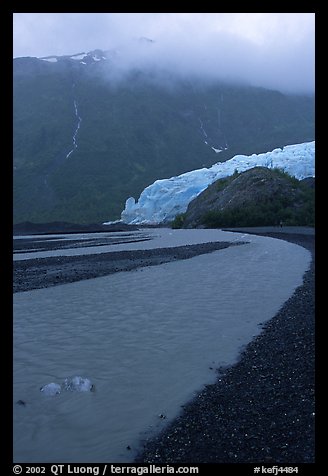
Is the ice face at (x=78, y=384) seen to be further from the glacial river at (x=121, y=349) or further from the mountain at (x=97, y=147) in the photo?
the mountain at (x=97, y=147)

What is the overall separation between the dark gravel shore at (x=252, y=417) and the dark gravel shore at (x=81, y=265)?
11.9m

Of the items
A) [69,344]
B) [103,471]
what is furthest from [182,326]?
[103,471]

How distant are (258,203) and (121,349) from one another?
188 ft

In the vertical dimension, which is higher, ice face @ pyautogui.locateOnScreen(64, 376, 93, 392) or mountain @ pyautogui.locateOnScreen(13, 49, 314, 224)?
mountain @ pyautogui.locateOnScreen(13, 49, 314, 224)

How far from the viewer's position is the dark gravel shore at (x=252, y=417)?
5.18m

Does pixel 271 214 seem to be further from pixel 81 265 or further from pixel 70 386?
pixel 70 386

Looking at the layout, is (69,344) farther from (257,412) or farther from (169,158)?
(169,158)

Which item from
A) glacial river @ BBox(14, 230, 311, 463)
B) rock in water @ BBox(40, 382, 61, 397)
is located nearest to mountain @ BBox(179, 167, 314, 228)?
glacial river @ BBox(14, 230, 311, 463)

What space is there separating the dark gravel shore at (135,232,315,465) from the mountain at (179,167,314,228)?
53.5 metres

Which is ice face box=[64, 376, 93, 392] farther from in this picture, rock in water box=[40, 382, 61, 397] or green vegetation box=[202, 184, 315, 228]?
A: green vegetation box=[202, 184, 315, 228]

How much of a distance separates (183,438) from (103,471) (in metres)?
1.14

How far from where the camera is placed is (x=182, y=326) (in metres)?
11.3

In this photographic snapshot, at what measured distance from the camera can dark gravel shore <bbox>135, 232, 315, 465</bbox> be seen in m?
5.18

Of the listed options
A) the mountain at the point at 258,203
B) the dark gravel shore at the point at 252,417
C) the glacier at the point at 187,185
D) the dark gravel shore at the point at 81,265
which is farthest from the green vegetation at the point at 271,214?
the dark gravel shore at the point at 252,417
